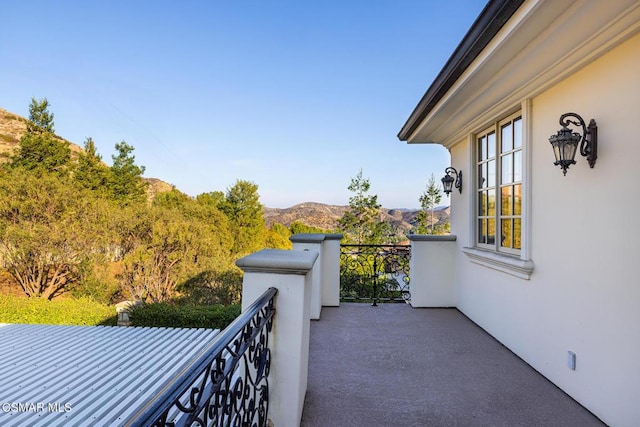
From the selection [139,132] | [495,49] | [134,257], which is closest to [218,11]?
[495,49]

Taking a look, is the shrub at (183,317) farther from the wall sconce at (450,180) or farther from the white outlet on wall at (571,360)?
the white outlet on wall at (571,360)

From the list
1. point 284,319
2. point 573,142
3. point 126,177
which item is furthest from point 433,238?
point 126,177

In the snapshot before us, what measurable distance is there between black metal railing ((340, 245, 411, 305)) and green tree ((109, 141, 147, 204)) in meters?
18.1

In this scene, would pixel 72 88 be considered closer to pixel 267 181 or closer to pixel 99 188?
pixel 99 188

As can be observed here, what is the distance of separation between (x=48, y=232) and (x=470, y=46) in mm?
16425

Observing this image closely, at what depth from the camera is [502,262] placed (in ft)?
10.6

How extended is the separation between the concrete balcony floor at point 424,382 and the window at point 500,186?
1.15 meters

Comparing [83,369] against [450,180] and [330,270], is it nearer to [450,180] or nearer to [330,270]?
[330,270]

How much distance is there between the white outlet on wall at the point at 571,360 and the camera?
2305 mm

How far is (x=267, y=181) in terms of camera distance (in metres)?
26.0

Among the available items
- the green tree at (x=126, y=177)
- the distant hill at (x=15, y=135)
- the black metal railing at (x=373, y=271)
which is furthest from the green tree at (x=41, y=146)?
the black metal railing at (x=373, y=271)

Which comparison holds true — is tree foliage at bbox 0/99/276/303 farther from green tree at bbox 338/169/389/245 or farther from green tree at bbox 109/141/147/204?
green tree at bbox 338/169/389/245

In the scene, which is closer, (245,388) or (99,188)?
(245,388)

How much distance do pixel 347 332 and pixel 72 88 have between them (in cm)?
2110
